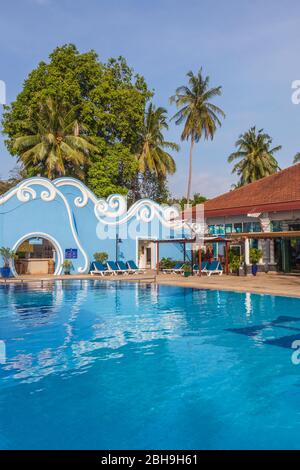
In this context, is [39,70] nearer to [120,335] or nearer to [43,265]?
[43,265]

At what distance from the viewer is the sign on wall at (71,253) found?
2814cm

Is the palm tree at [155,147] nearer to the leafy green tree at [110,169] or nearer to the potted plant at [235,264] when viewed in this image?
the leafy green tree at [110,169]

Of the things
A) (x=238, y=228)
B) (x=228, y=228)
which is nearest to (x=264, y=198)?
(x=238, y=228)

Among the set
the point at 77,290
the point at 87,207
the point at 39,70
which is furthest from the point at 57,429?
the point at 39,70

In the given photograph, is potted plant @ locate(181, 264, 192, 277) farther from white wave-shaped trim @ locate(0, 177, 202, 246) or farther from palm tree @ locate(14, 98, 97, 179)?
palm tree @ locate(14, 98, 97, 179)

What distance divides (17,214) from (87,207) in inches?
202

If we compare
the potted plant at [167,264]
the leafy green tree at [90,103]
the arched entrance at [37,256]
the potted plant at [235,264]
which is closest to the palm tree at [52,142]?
the leafy green tree at [90,103]

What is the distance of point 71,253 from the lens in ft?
92.6

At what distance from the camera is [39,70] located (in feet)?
131

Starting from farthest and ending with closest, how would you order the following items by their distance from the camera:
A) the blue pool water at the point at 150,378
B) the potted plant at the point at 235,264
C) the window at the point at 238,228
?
1. the window at the point at 238,228
2. the potted plant at the point at 235,264
3. the blue pool water at the point at 150,378

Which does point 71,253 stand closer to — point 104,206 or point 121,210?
point 104,206

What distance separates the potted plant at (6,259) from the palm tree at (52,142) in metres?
11.8

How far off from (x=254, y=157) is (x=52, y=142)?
24.3 meters

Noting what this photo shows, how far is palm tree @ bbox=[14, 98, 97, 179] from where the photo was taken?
36.0 meters
